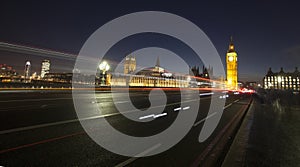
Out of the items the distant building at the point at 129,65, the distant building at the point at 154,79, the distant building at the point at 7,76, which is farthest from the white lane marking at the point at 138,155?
the distant building at the point at 129,65

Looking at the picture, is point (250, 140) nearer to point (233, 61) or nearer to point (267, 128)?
point (267, 128)

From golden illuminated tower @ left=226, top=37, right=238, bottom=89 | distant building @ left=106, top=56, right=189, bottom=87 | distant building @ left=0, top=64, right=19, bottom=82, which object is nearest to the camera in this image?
distant building @ left=0, top=64, right=19, bottom=82

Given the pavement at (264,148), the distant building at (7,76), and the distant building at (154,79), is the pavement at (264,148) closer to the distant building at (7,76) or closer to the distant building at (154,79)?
the distant building at (7,76)

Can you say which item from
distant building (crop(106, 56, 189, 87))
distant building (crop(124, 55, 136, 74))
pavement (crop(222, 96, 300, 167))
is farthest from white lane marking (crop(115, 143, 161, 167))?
distant building (crop(124, 55, 136, 74))

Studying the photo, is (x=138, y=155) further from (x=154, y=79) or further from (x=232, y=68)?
(x=232, y=68)

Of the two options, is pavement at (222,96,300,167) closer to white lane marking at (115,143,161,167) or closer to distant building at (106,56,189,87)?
white lane marking at (115,143,161,167)

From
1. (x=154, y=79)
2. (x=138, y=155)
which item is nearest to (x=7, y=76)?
(x=138, y=155)

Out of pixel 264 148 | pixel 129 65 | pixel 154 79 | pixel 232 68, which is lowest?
pixel 264 148

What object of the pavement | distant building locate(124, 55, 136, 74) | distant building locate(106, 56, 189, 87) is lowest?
the pavement

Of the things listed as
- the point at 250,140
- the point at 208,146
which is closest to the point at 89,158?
the point at 208,146

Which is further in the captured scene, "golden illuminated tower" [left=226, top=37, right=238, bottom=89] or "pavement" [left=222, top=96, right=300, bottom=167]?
"golden illuminated tower" [left=226, top=37, right=238, bottom=89]

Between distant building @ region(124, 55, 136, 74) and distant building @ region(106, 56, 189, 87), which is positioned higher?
distant building @ region(124, 55, 136, 74)

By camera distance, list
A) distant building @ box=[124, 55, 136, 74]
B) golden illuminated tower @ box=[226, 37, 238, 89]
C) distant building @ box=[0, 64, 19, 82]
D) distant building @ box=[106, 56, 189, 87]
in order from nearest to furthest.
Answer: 1. distant building @ box=[0, 64, 19, 82]
2. distant building @ box=[106, 56, 189, 87]
3. golden illuminated tower @ box=[226, 37, 238, 89]
4. distant building @ box=[124, 55, 136, 74]

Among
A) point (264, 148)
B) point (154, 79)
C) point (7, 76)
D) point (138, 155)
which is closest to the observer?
point (138, 155)
